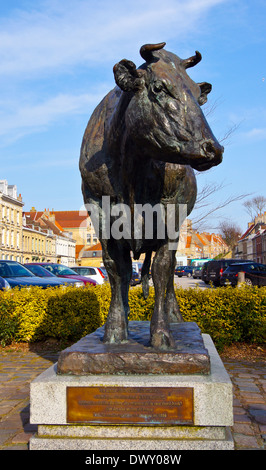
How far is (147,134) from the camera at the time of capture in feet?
9.15

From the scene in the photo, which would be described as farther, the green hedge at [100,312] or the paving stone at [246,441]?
the green hedge at [100,312]

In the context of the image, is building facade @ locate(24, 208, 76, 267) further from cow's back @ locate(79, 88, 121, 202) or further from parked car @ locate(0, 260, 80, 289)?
cow's back @ locate(79, 88, 121, 202)

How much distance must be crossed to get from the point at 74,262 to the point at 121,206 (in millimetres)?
80860

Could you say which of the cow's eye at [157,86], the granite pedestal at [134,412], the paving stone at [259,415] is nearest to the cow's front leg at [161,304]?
the granite pedestal at [134,412]

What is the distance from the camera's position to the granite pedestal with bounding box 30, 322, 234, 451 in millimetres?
2924

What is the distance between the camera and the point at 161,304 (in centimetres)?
347

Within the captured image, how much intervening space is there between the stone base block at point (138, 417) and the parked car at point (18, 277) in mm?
7651

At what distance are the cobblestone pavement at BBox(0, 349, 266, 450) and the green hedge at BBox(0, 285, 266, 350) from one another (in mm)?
641

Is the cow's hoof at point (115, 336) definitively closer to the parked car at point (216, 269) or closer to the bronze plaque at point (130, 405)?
the bronze plaque at point (130, 405)

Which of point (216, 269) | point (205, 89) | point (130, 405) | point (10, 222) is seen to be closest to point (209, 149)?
point (205, 89)

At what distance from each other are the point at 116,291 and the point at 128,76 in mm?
1830

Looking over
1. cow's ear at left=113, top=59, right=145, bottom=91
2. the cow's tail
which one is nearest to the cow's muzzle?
cow's ear at left=113, top=59, right=145, bottom=91

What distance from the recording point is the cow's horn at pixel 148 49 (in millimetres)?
2764
